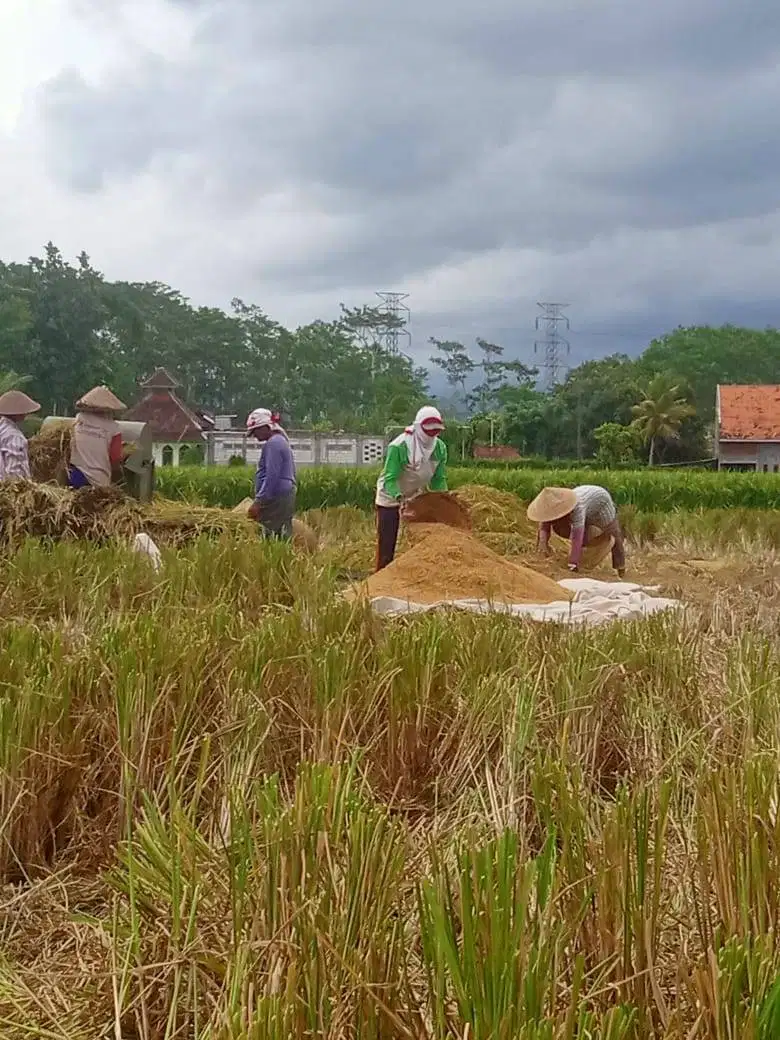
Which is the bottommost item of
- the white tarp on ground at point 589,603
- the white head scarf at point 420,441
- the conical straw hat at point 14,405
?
the white tarp on ground at point 589,603

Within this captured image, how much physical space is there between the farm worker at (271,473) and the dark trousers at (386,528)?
0.64m

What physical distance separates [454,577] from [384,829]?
4268 millimetres

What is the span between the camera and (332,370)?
205 feet

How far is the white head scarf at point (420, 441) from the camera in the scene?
6461 mm

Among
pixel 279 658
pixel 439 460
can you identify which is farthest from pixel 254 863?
pixel 439 460

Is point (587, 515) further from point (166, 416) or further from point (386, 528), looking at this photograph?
point (166, 416)

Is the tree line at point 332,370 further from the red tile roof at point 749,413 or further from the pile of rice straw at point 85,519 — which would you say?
the pile of rice straw at point 85,519

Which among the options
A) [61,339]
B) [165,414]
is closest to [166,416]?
[165,414]

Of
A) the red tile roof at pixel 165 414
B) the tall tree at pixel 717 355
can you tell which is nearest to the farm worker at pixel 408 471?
the red tile roof at pixel 165 414

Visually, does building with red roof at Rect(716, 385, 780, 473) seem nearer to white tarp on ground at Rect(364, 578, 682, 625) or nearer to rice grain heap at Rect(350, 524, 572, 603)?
white tarp on ground at Rect(364, 578, 682, 625)

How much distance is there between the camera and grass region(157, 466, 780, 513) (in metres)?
14.4

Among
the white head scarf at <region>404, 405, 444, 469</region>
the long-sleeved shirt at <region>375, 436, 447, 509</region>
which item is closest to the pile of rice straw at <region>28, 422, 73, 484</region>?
the long-sleeved shirt at <region>375, 436, 447, 509</region>

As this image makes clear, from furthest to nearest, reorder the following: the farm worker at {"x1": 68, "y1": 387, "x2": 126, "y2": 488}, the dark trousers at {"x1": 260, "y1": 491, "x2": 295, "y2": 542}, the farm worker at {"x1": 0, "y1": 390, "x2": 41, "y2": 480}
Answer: the dark trousers at {"x1": 260, "y1": 491, "x2": 295, "y2": 542}, the farm worker at {"x1": 68, "y1": 387, "x2": 126, "y2": 488}, the farm worker at {"x1": 0, "y1": 390, "x2": 41, "y2": 480}

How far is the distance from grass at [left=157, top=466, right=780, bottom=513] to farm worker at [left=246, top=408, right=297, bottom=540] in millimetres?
7367
